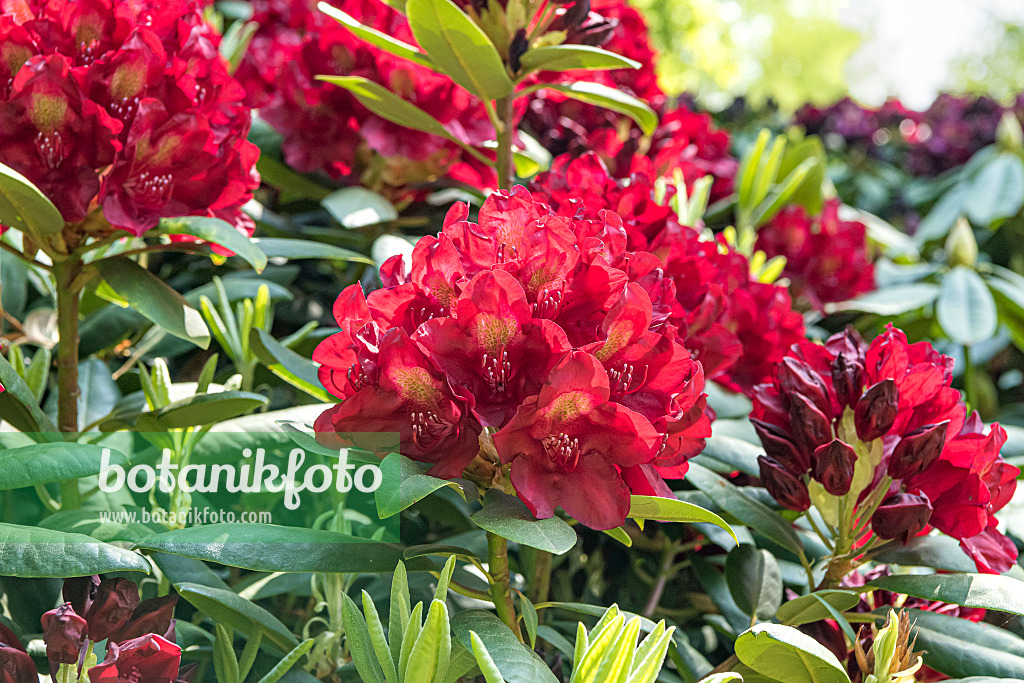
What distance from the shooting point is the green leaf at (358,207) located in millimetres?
1316

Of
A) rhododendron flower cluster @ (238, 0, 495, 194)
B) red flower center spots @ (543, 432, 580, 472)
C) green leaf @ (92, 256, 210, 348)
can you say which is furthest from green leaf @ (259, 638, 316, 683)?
rhododendron flower cluster @ (238, 0, 495, 194)

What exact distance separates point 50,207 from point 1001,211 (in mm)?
2200

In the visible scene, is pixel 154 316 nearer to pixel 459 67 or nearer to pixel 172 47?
pixel 172 47

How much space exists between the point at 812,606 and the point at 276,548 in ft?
1.88

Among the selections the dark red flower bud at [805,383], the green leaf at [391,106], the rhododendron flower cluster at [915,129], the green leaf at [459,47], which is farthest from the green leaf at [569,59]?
the rhododendron flower cluster at [915,129]

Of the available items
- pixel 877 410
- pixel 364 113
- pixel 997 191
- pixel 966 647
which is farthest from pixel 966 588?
pixel 997 191

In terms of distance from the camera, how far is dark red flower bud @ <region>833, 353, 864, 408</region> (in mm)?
983

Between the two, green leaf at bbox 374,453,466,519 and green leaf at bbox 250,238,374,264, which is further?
green leaf at bbox 250,238,374,264

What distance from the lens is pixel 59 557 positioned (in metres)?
0.72

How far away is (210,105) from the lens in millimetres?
1033

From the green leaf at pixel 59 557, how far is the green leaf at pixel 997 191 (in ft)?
7.20

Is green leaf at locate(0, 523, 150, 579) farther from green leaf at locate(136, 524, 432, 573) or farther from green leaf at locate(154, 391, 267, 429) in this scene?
green leaf at locate(154, 391, 267, 429)

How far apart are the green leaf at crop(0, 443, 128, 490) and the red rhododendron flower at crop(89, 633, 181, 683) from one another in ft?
0.51

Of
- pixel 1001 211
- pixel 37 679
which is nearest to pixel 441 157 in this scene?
pixel 37 679
